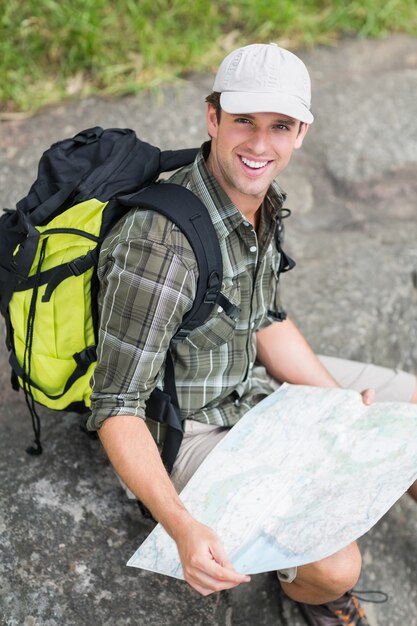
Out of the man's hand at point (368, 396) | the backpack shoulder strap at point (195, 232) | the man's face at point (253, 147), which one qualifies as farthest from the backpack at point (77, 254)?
the man's hand at point (368, 396)

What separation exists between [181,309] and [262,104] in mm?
612

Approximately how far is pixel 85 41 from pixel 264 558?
362 centimetres

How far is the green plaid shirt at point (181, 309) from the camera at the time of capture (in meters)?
2.32

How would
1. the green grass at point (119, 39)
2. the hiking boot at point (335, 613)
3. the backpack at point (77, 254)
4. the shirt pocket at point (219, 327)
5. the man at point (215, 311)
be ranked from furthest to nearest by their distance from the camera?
the green grass at point (119, 39)
the hiking boot at point (335, 613)
the shirt pocket at point (219, 327)
the backpack at point (77, 254)
the man at point (215, 311)

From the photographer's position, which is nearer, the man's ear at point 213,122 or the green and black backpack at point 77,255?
the green and black backpack at point 77,255

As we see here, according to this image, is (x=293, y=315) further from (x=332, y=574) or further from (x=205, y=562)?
(x=205, y=562)

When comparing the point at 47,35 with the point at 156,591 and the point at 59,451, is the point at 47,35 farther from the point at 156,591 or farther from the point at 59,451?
the point at 156,591

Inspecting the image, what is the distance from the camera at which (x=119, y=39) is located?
5.13m

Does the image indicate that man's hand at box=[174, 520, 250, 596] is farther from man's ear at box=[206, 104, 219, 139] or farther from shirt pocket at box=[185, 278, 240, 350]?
man's ear at box=[206, 104, 219, 139]

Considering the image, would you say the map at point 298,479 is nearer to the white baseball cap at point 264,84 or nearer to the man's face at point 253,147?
the man's face at point 253,147

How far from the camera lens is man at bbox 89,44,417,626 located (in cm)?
231

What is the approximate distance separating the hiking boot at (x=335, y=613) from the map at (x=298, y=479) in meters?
0.59

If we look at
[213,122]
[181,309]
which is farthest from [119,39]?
[181,309]

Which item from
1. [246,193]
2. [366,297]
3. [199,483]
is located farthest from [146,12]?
[199,483]
